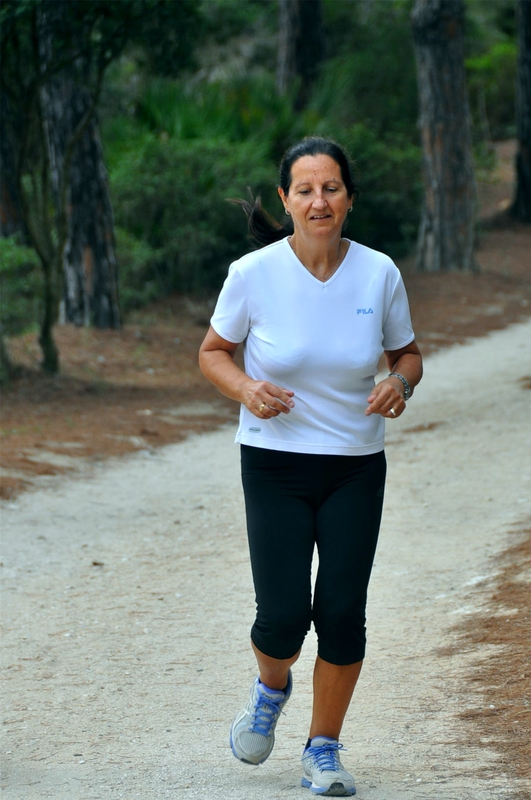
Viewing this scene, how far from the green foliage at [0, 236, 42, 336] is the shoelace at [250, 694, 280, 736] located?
7.70m

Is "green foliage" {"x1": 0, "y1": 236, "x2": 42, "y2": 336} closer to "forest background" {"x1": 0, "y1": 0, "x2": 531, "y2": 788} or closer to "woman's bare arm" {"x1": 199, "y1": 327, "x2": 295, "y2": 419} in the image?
"forest background" {"x1": 0, "y1": 0, "x2": 531, "y2": 788}

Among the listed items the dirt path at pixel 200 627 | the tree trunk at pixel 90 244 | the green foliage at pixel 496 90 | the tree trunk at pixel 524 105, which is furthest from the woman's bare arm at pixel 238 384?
the green foliage at pixel 496 90

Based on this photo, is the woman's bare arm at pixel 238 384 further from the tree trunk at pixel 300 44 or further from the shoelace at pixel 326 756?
the tree trunk at pixel 300 44

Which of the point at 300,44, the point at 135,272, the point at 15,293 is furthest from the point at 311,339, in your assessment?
the point at 300,44

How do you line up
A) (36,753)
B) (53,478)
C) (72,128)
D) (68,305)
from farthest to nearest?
(68,305), (72,128), (53,478), (36,753)

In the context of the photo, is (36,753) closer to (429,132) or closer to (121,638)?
(121,638)

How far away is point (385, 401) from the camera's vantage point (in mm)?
3045

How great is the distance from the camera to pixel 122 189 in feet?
50.4

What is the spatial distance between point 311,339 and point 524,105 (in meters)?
20.5

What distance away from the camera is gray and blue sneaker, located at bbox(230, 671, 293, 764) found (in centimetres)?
331

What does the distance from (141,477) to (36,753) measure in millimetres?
4510

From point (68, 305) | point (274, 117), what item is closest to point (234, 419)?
point (68, 305)

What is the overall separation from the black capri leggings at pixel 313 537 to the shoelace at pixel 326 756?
0.91 ft

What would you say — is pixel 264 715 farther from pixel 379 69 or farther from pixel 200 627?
pixel 379 69
